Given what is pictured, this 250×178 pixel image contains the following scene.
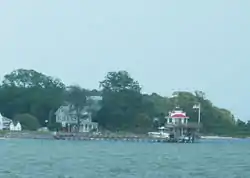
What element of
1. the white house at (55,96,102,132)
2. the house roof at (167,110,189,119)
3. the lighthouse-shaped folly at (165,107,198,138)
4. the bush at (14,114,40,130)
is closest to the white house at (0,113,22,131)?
the bush at (14,114,40,130)

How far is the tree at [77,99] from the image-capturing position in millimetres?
141000

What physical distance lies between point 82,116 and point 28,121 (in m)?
14.5

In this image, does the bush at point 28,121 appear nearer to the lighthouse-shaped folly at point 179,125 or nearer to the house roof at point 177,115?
the lighthouse-shaped folly at point 179,125

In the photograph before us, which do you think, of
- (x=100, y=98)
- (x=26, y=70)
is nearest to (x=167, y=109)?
(x=100, y=98)

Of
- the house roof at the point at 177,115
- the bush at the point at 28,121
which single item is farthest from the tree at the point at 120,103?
the bush at the point at 28,121

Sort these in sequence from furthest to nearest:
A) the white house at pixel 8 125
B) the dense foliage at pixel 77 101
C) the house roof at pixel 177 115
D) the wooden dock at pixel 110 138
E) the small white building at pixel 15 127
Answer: the house roof at pixel 177 115 → the dense foliage at pixel 77 101 → the white house at pixel 8 125 → the small white building at pixel 15 127 → the wooden dock at pixel 110 138

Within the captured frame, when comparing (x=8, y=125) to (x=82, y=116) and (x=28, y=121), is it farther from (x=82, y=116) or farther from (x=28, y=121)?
(x=82, y=116)

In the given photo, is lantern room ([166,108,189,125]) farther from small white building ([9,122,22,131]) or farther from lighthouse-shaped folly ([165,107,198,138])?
small white building ([9,122,22,131])

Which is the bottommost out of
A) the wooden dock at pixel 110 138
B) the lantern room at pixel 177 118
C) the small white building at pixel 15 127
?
the wooden dock at pixel 110 138

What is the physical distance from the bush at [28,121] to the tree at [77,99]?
33.8 ft

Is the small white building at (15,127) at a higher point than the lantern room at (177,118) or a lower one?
lower

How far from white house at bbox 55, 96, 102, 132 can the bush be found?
7.71 m

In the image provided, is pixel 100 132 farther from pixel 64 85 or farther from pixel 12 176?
pixel 12 176

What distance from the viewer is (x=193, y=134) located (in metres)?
140
